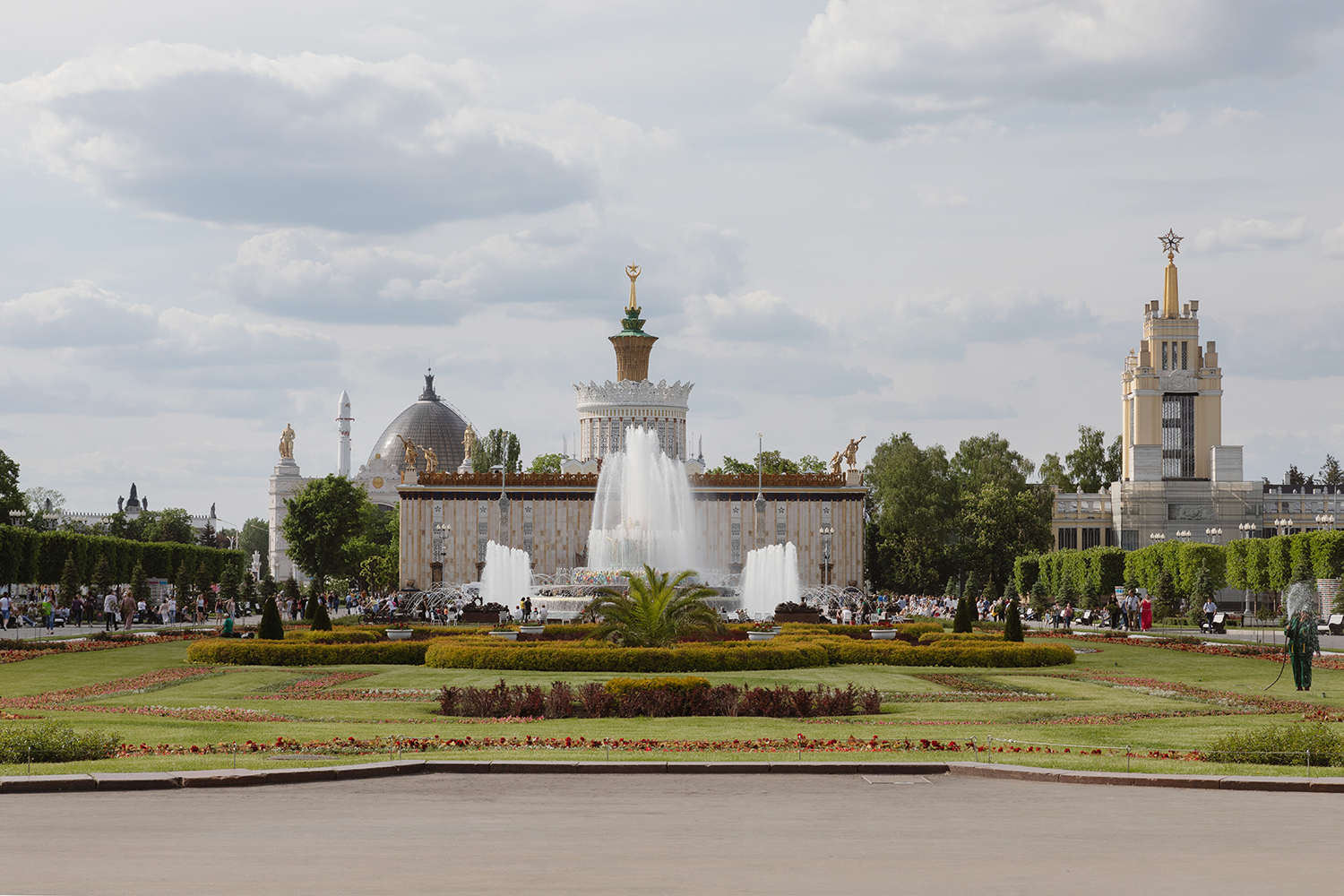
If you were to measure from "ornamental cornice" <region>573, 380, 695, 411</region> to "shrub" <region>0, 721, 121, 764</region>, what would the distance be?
75.1 meters

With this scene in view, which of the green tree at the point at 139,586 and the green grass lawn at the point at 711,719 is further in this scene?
the green tree at the point at 139,586

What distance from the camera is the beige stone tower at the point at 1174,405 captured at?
97625 mm

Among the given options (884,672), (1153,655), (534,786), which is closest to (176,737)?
(534,786)

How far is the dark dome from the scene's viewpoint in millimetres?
141125

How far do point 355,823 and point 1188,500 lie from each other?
92837mm

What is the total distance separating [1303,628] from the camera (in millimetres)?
22891

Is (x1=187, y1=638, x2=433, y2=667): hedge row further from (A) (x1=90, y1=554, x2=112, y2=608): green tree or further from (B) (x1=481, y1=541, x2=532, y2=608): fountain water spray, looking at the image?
(B) (x1=481, y1=541, x2=532, y2=608): fountain water spray

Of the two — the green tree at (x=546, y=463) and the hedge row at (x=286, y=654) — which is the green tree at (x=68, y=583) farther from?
the green tree at (x=546, y=463)

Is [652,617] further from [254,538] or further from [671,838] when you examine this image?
[254,538]

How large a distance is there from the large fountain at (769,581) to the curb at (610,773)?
1459 inches

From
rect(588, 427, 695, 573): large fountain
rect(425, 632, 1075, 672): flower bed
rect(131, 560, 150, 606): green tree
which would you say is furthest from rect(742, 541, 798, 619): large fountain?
rect(131, 560, 150, 606): green tree

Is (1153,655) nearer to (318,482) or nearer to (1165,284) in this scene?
(318,482)

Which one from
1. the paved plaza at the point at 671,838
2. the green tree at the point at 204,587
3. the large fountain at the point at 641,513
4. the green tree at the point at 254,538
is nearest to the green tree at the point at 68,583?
the green tree at the point at 204,587

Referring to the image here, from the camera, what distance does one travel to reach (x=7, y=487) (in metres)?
68.3
